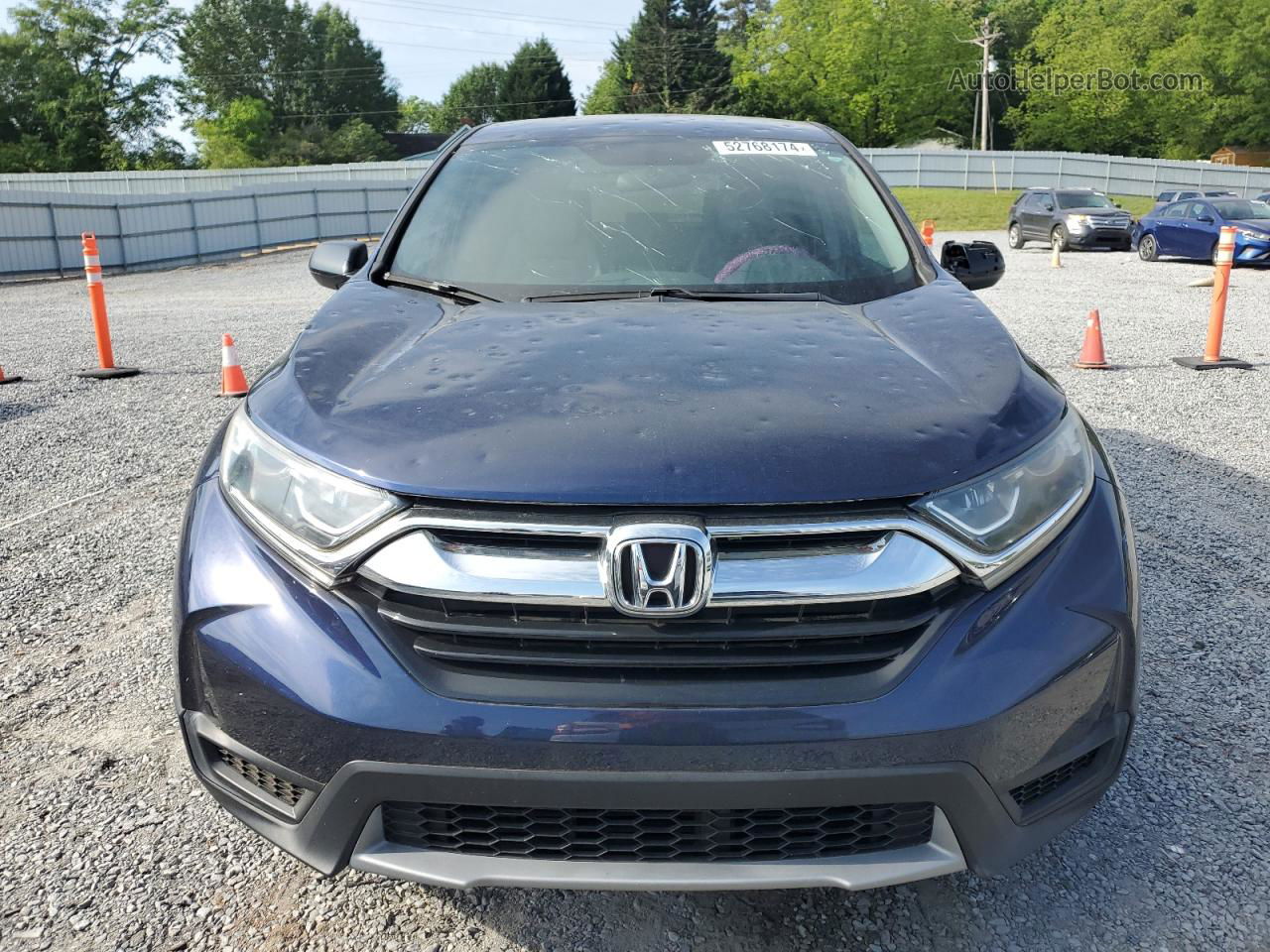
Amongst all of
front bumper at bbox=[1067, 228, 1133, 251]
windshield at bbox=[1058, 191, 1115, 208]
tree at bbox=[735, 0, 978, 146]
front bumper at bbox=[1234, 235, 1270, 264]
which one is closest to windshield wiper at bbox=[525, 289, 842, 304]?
front bumper at bbox=[1234, 235, 1270, 264]

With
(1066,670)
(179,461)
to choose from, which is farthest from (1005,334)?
(179,461)

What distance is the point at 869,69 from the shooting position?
70.7 meters

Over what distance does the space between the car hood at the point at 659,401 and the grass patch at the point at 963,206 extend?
106 feet

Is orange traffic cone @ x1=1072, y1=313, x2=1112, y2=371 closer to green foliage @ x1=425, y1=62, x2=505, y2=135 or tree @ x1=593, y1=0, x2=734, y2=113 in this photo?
→ tree @ x1=593, y1=0, x2=734, y2=113

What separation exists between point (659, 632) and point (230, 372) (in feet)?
22.0

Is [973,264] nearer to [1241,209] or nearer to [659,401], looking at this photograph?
[659,401]

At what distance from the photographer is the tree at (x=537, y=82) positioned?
89.0 metres

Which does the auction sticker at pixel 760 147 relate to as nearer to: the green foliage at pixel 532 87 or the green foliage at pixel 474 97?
the green foliage at pixel 532 87

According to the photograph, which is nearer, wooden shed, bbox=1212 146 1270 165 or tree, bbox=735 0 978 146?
wooden shed, bbox=1212 146 1270 165

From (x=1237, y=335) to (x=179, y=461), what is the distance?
9.90 m

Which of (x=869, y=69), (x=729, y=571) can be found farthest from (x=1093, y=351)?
(x=869, y=69)

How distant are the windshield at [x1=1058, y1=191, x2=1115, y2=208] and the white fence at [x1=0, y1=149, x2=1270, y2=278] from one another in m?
17.1

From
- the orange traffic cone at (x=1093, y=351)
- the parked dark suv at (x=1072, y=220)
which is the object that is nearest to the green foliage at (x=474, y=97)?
the parked dark suv at (x=1072, y=220)

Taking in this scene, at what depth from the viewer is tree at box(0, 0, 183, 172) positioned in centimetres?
6334
